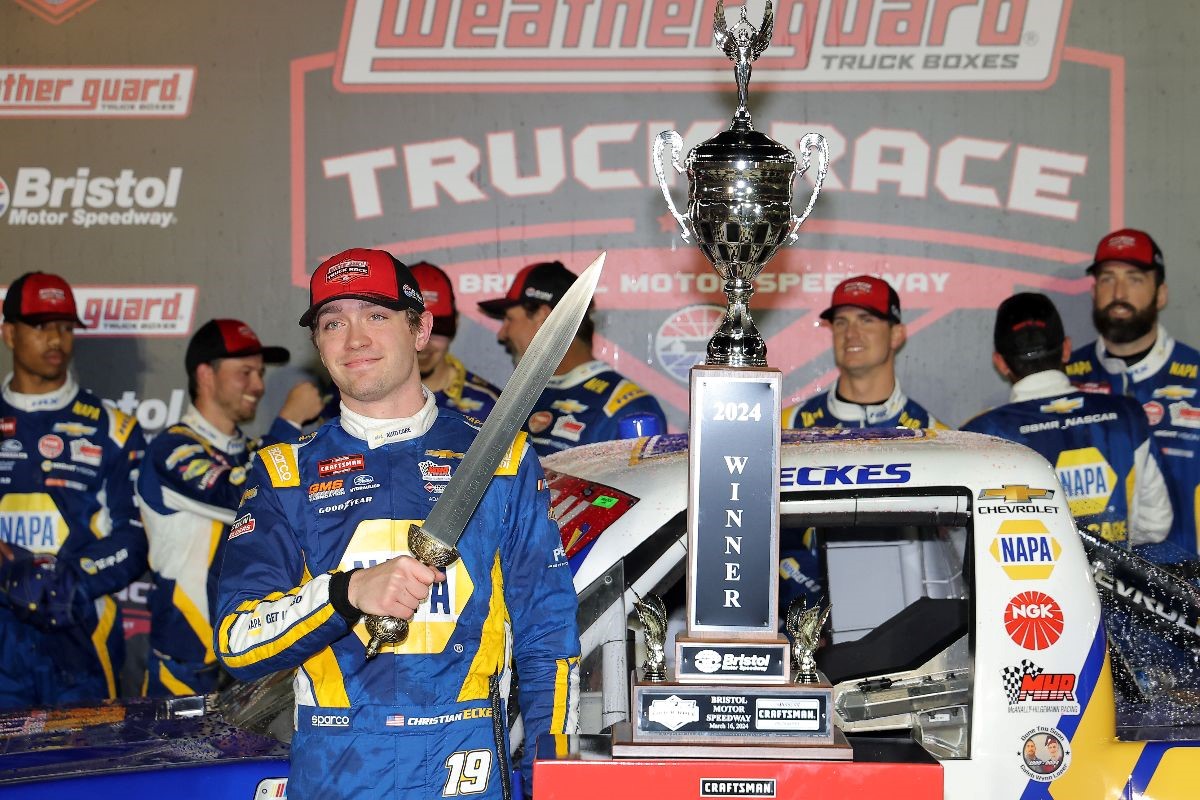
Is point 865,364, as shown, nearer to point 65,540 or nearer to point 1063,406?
point 1063,406

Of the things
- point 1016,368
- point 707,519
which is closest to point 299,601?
point 707,519

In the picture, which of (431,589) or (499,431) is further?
(431,589)

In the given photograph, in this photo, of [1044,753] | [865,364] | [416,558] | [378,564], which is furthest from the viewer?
[865,364]

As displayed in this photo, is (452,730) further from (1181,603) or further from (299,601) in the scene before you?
(1181,603)

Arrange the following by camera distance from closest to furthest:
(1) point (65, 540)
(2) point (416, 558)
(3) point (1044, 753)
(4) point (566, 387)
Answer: (2) point (416, 558), (3) point (1044, 753), (1) point (65, 540), (4) point (566, 387)

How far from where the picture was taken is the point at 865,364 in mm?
5738

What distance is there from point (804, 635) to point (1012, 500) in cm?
90

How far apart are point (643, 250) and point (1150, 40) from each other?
2497 mm

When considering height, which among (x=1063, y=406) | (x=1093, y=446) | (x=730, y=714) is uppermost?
(x=1063, y=406)

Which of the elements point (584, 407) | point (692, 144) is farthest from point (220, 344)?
point (692, 144)

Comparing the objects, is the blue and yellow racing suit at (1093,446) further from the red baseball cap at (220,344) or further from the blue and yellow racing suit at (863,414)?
the red baseball cap at (220,344)

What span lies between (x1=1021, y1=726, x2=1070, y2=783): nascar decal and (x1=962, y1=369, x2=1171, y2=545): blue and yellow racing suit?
1901 millimetres

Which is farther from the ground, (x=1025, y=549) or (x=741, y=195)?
(x=741, y=195)

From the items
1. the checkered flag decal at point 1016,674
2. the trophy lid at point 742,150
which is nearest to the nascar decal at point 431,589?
the trophy lid at point 742,150
